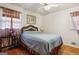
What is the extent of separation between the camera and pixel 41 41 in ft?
5.19

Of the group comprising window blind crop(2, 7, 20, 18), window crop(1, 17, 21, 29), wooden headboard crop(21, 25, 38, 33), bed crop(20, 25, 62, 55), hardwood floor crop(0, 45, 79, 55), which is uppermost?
window blind crop(2, 7, 20, 18)

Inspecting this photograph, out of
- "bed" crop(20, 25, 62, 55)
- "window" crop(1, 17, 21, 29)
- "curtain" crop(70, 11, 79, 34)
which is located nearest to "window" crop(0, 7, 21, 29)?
"window" crop(1, 17, 21, 29)

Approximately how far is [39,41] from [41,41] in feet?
0.12

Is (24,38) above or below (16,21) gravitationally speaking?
below

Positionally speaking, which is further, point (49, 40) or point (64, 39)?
point (64, 39)

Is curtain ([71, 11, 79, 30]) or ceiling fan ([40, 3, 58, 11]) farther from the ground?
ceiling fan ([40, 3, 58, 11])

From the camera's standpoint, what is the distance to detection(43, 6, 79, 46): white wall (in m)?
1.68

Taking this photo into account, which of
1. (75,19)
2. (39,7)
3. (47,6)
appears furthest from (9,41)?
(75,19)

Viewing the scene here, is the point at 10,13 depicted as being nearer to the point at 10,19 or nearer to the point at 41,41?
the point at 10,19

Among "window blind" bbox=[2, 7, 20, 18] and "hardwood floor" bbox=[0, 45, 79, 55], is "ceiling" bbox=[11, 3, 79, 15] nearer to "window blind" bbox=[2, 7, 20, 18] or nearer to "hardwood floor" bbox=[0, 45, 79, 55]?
"window blind" bbox=[2, 7, 20, 18]
